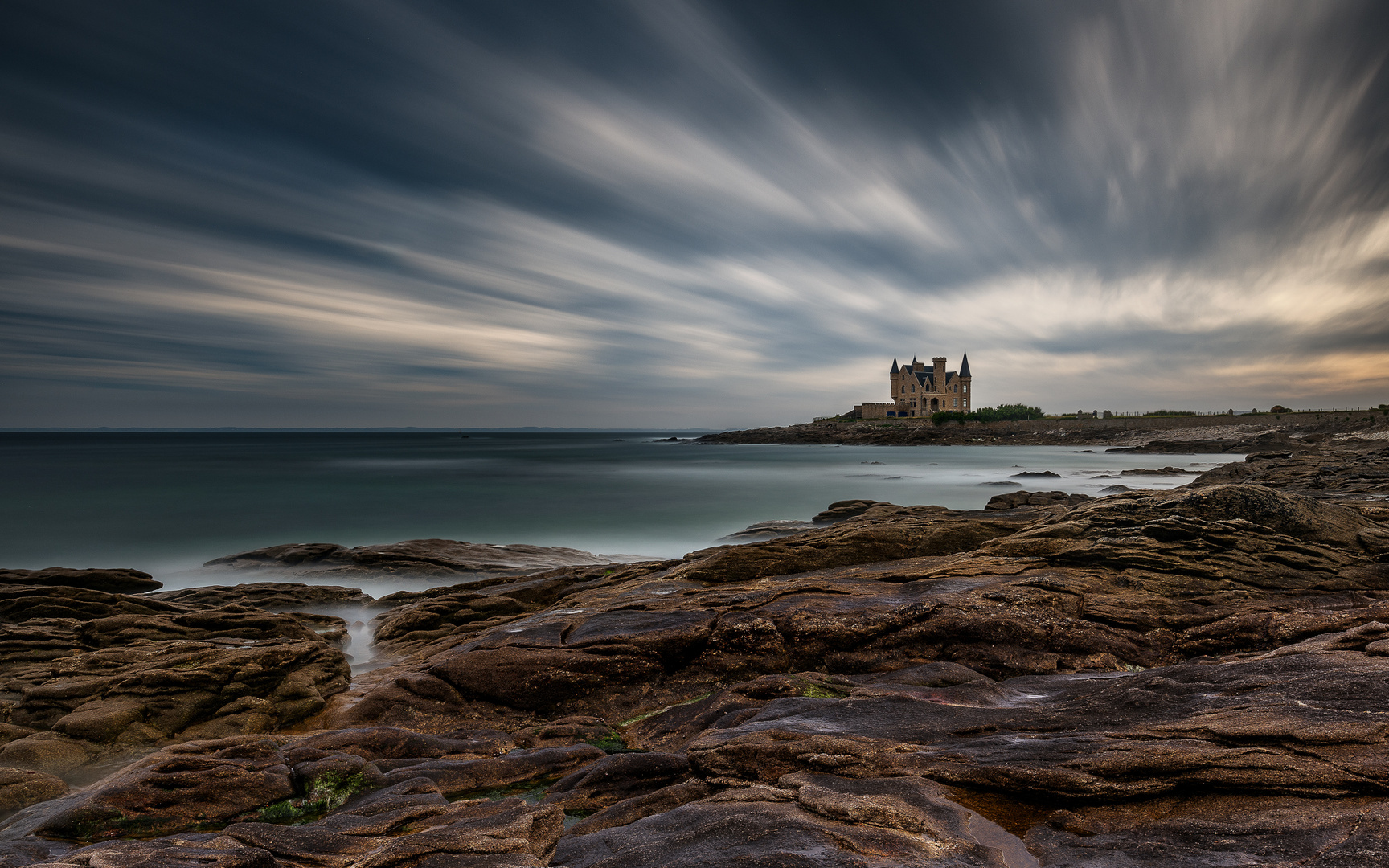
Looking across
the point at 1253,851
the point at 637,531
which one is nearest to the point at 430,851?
the point at 1253,851

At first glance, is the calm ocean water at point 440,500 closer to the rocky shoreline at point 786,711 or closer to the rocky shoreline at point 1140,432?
the rocky shoreline at point 786,711

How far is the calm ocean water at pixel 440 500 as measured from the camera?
2250 centimetres

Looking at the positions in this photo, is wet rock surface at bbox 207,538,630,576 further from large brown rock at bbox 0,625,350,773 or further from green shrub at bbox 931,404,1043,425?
green shrub at bbox 931,404,1043,425

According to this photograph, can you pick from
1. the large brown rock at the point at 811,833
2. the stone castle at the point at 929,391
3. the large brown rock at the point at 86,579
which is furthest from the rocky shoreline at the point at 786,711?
the stone castle at the point at 929,391

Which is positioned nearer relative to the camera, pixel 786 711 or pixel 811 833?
pixel 811 833

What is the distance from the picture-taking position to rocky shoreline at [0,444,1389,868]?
3.44 meters

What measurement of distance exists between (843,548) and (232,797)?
9.30 m

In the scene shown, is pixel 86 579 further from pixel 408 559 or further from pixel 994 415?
pixel 994 415

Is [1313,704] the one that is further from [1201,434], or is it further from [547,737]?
[1201,434]

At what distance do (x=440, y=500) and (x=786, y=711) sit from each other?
34.0 m

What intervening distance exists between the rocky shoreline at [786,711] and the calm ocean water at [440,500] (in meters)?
7.82

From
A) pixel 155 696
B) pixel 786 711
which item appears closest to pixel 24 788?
pixel 155 696

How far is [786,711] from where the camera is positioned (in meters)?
5.26

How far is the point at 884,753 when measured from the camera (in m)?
4.23
